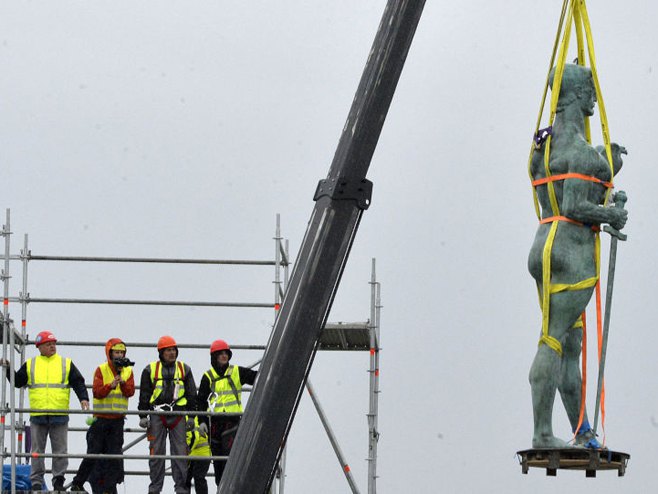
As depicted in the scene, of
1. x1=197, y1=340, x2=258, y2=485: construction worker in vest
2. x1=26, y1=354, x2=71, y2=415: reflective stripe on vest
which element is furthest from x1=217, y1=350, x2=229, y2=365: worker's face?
x1=26, y1=354, x2=71, y2=415: reflective stripe on vest

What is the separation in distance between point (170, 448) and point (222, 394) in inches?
33.4

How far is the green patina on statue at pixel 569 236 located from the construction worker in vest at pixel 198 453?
4.56 m

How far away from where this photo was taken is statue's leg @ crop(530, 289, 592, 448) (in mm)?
18516

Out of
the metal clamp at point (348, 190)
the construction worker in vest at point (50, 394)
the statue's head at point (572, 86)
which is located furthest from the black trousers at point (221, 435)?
the metal clamp at point (348, 190)

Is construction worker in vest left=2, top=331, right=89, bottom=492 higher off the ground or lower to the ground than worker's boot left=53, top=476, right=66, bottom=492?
higher

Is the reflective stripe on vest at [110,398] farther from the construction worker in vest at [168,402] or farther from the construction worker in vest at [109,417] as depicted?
the construction worker in vest at [168,402]

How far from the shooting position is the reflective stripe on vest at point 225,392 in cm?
2209

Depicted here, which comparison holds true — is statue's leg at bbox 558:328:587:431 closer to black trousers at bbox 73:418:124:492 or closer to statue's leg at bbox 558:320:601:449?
statue's leg at bbox 558:320:601:449

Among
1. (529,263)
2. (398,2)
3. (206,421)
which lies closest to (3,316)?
(206,421)

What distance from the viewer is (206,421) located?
2225 centimetres

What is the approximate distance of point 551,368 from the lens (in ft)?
61.5

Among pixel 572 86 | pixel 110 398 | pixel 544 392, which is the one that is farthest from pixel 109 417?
pixel 572 86

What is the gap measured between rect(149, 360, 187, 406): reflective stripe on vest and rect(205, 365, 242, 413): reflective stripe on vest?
10.9 inches

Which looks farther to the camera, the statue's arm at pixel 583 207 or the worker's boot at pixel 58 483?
the worker's boot at pixel 58 483
